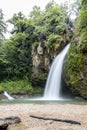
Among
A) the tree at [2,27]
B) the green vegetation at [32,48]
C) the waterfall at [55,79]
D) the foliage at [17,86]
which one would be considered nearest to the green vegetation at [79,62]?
the waterfall at [55,79]

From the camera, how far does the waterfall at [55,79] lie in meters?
26.1

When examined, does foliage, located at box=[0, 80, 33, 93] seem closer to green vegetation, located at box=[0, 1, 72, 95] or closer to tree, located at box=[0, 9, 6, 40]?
green vegetation, located at box=[0, 1, 72, 95]

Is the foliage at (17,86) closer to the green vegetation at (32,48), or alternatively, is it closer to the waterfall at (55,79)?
the green vegetation at (32,48)

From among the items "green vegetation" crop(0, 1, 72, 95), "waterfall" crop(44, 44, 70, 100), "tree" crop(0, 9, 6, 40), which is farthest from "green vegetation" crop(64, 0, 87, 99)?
"tree" crop(0, 9, 6, 40)

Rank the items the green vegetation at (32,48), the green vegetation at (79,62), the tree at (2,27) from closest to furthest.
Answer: the green vegetation at (79,62) < the green vegetation at (32,48) < the tree at (2,27)

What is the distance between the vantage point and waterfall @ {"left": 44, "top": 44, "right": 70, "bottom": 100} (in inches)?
1029

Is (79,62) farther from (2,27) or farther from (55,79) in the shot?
(2,27)

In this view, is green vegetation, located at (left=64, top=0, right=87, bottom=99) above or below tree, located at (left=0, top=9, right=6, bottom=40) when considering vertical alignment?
below

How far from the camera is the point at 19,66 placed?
34500 millimetres

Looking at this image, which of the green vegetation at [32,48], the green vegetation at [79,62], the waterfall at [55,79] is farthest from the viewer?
the green vegetation at [32,48]

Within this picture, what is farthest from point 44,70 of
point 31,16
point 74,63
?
point 31,16

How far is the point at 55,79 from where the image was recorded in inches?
1065

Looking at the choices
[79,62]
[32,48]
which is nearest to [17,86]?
[32,48]

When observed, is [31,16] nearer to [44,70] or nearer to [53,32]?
[53,32]
